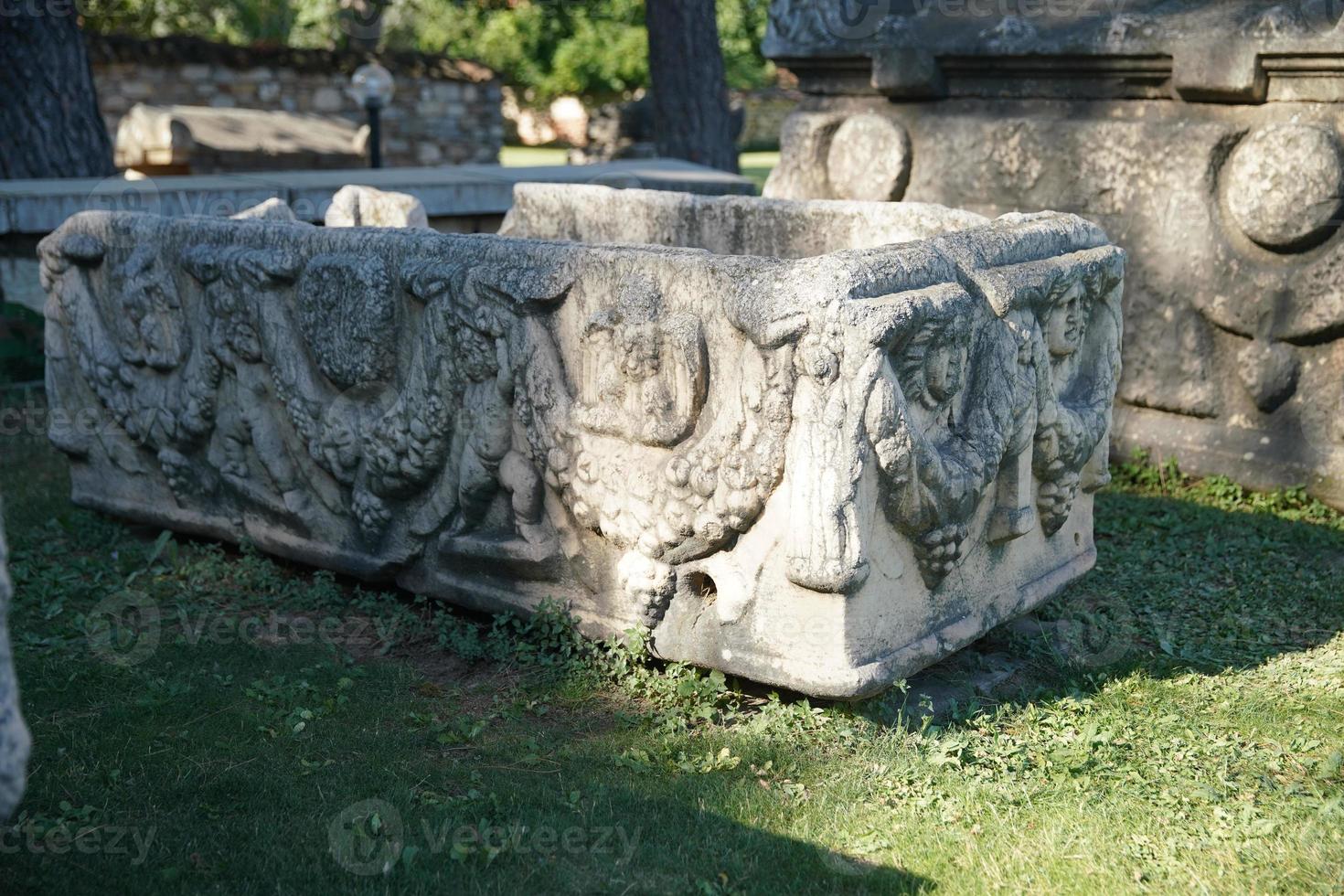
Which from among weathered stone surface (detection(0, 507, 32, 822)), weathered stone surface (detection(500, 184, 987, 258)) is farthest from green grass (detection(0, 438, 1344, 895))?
weathered stone surface (detection(500, 184, 987, 258))

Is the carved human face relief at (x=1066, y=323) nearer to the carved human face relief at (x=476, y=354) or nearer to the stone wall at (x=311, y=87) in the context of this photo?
the carved human face relief at (x=476, y=354)

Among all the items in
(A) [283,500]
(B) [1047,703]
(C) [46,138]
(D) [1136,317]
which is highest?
(C) [46,138]

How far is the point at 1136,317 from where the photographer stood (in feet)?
17.3

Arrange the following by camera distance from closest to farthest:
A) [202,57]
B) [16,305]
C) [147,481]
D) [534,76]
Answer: [147,481] < [16,305] < [202,57] < [534,76]

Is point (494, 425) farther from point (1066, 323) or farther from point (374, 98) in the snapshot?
point (374, 98)

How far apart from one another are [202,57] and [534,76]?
39.0ft

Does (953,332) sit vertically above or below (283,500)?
above

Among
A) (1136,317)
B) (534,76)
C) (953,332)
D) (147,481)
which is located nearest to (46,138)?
(147,481)

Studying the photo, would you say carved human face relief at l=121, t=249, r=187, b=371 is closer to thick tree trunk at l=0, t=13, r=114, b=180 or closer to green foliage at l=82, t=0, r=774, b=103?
thick tree trunk at l=0, t=13, r=114, b=180

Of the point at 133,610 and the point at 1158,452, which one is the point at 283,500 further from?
the point at 1158,452

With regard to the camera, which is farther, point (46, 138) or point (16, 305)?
point (46, 138)

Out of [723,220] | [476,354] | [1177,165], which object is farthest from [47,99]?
[1177,165]

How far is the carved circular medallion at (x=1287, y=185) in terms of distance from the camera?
185 inches

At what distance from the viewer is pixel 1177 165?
5090mm
